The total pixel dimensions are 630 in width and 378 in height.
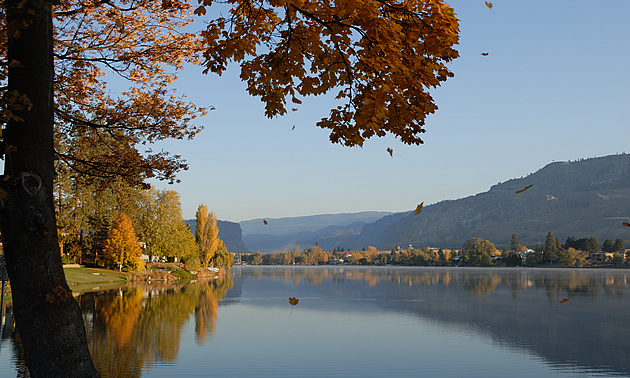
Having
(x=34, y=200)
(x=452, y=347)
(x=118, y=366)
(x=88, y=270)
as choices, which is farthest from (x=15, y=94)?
(x=88, y=270)

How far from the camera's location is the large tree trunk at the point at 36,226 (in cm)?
471

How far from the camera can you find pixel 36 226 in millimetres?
4852

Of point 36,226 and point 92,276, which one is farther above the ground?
point 36,226

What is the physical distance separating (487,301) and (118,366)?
2777 centimetres

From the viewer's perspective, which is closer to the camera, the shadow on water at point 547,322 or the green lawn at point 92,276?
the shadow on water at point 547,322

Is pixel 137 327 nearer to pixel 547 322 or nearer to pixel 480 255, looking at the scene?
pixel 547 322

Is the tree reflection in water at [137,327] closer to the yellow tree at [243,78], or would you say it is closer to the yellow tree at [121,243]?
the yellow tree at [243,78]

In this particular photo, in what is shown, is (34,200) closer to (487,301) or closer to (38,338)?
(38,338)

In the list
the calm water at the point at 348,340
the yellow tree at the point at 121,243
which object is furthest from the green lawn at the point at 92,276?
the calm water at the point at 348,340

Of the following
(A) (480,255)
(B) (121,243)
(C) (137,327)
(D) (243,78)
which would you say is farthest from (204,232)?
(A) (480,255)

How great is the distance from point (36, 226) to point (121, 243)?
157 ft

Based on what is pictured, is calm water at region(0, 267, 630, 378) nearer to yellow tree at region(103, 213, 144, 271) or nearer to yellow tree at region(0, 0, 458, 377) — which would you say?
yellow tree at region(0, 0, 458, 377)

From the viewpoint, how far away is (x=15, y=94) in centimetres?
457

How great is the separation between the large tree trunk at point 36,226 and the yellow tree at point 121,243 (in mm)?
47554
